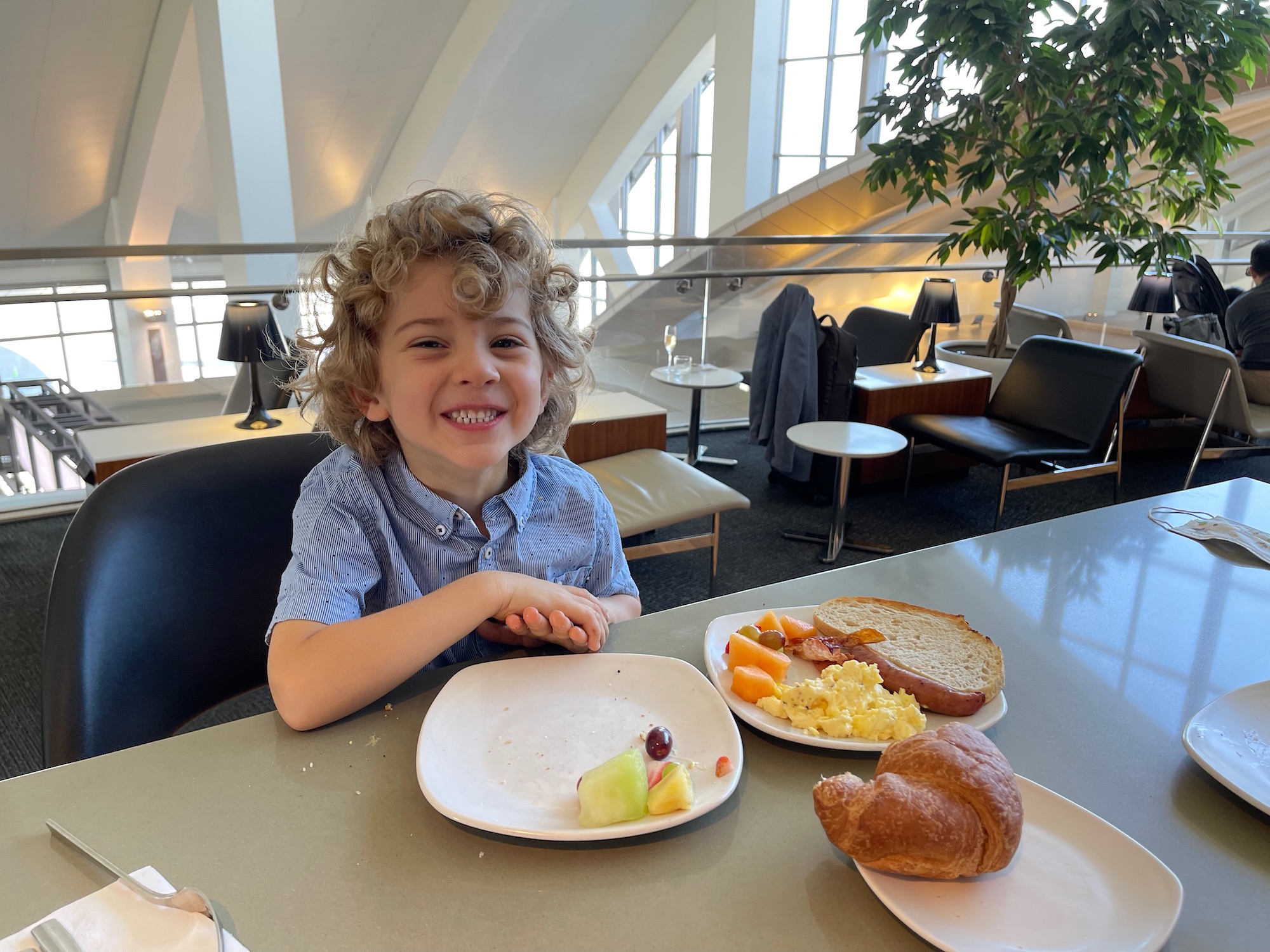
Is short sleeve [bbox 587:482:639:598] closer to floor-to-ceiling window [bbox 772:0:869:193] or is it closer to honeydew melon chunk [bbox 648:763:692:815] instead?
honeydew melon chunk [bbox 648:763:692:815]

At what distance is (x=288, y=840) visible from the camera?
72 centimetres

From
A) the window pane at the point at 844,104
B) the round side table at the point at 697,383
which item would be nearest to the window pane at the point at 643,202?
the window pane at the point at 844,104

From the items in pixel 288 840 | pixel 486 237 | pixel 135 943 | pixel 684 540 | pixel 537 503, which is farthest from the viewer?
pixel 684 540

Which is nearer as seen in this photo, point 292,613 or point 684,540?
point 292,613

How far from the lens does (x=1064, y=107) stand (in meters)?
3.80

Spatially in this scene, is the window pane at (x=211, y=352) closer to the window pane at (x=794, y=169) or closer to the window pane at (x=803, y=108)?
the window pane at (x=794, y=169)

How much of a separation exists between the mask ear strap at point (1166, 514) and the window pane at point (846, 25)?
32.2 feet

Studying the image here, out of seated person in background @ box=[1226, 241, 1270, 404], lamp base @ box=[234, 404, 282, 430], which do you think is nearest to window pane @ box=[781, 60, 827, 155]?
seated person in background @ box=[1226, 241, 1270, 404]

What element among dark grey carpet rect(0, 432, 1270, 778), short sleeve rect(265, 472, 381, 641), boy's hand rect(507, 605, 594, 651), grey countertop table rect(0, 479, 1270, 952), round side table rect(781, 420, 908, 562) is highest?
short sleeve rect(265, 472, 381, 641)

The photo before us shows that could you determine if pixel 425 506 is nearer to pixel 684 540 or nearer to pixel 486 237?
pixel 486 237

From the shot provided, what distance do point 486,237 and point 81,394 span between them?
3.20m

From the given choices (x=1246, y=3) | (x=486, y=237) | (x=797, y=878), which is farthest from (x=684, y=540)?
(x=1246, y=3)

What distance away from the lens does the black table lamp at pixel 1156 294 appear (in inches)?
223

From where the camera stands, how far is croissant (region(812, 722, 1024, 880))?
655mm
